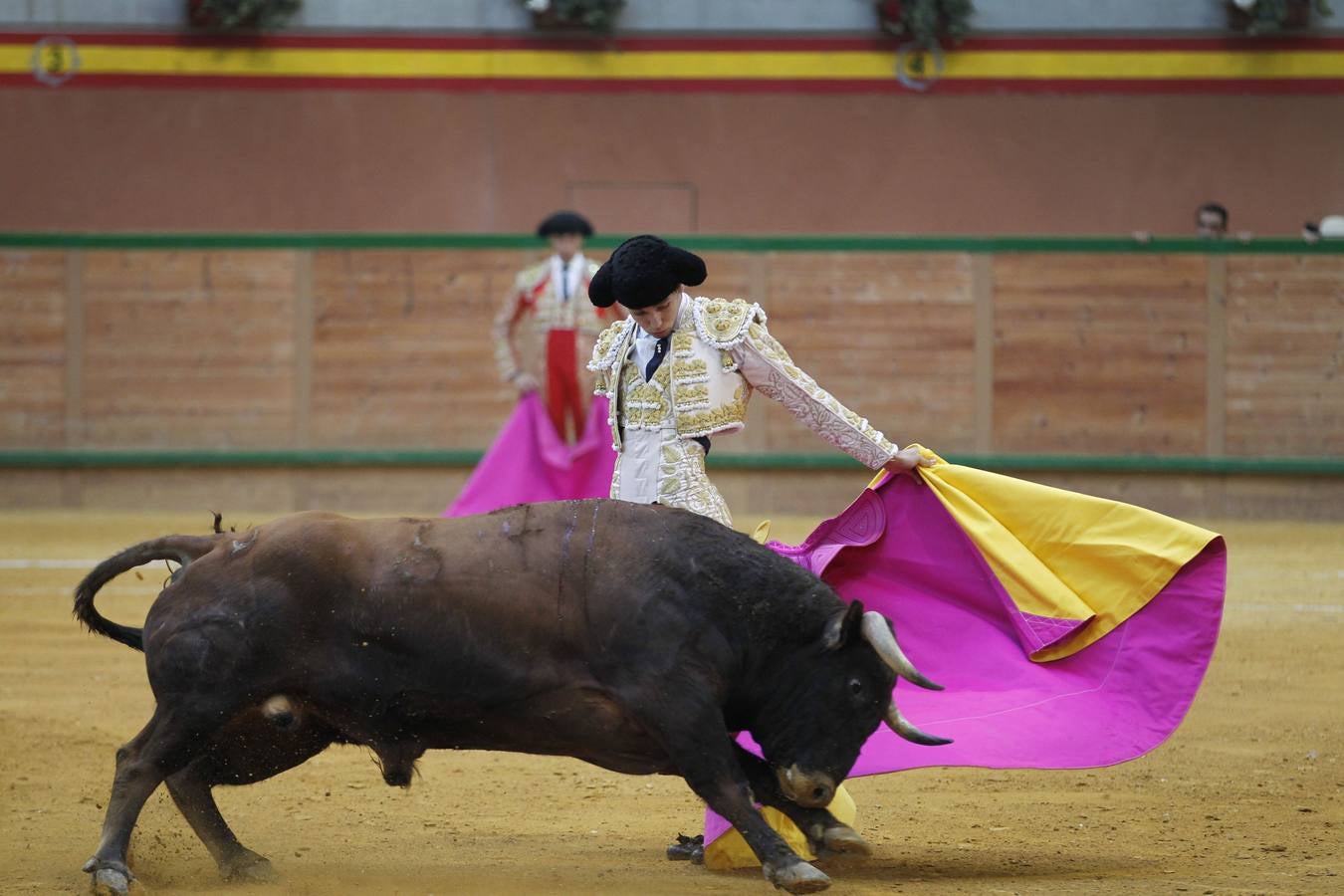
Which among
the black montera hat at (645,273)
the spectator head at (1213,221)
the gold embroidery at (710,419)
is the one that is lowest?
the gold embroidery at (710,419)

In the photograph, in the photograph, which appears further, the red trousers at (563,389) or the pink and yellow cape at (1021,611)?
the red trousers at (563,389)

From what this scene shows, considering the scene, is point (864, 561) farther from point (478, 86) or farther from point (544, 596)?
point (478, 86)

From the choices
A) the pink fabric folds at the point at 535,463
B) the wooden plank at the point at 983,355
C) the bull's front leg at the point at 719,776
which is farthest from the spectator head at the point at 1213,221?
the bull's front leg at the point at 719,776

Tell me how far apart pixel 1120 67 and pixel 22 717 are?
422 inches

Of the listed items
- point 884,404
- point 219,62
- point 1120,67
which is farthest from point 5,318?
point 1120,67

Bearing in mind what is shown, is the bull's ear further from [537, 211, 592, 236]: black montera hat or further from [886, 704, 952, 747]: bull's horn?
[537, 211, 592, 236]: black montera hat

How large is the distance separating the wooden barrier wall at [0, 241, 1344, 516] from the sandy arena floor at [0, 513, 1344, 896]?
5.01 meters

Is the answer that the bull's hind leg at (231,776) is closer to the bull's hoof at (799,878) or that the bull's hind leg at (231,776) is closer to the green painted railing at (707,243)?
the bull's hoof at (799,878)

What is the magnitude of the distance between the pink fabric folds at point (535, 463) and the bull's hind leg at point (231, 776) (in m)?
5.22

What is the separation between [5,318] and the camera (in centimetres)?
1191

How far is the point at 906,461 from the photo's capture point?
448 cm

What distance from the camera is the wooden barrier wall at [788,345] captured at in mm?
11789

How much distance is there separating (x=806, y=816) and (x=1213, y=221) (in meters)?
9.55

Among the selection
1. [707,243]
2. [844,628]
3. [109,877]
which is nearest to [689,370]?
[844,628]
